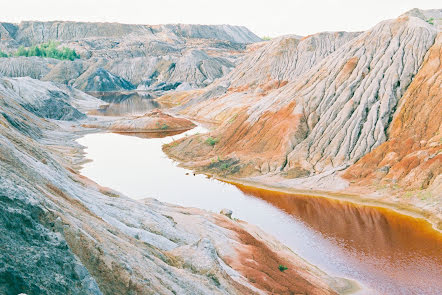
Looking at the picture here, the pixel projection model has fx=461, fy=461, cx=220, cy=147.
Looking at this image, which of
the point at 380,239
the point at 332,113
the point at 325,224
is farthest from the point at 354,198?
the point at 332,113

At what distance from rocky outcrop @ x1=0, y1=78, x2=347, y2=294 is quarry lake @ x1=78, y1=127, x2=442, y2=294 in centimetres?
303

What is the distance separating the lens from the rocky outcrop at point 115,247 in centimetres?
1166

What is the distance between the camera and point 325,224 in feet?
127

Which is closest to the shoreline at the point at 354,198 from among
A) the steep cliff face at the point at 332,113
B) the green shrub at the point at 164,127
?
the steep cliff face at the point at 332,113

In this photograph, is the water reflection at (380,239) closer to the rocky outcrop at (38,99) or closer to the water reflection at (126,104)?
the rocky outcrop at (38,99)

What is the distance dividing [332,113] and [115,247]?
4714cm

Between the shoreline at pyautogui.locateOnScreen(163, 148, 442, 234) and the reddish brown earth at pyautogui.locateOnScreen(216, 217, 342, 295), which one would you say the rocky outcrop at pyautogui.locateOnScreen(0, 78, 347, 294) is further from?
the shoreline at pyautogui.locateOnScreen(163, 148, 442, 234)

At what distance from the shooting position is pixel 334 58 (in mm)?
68375

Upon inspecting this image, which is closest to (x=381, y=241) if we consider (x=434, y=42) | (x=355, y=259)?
(x=355, y=259)

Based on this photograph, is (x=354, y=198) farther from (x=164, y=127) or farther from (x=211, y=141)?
(x=164, y=127)

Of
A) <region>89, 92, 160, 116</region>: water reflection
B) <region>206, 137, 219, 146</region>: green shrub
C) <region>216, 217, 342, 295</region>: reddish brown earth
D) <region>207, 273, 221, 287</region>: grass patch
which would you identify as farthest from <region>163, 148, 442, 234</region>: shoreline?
<region>89, 92, 160, 116</region>: water reflection

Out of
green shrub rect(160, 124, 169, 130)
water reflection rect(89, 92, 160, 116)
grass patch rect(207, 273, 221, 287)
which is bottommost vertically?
water reflection rect(89, 92, 160, 116)

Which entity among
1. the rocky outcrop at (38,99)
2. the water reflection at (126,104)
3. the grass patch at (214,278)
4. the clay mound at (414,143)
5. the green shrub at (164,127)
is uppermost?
the clay mound at (414,143)

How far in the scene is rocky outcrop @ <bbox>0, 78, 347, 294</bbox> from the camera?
11656 millimetres
